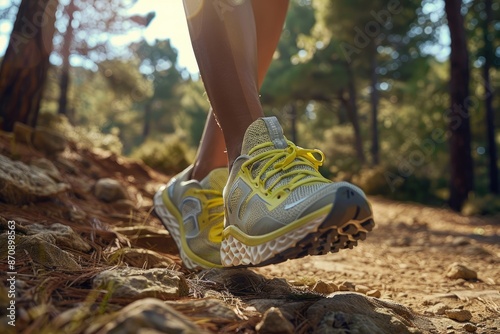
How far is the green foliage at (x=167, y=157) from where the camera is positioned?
6.85 m

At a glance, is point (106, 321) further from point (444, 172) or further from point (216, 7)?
point (444, 172)

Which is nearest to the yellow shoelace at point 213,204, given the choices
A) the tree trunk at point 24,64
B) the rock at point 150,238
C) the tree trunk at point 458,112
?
the rock at point 150,238

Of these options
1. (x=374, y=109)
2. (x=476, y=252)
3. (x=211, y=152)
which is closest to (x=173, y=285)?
(x=211, y=152)

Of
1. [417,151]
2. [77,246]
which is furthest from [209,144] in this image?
[417,151]

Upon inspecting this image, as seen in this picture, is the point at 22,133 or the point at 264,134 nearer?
the point at 264,134

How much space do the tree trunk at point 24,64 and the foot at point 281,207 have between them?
260 cm

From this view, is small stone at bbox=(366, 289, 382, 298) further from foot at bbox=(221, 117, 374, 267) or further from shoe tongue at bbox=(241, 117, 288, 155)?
shoe tongue at bbox=(241, 117, 288, 155)

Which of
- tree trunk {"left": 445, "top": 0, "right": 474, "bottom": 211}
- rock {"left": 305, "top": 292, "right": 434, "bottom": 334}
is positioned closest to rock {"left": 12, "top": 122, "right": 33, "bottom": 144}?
rock {"left": 305, "top": 292, "right": 434, "bottom": 334}

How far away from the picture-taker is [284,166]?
3.53 feet

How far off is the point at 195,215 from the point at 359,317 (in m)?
0.66

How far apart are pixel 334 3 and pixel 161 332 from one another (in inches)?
A: 497

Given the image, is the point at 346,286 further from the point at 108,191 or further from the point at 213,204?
the point at 108,191

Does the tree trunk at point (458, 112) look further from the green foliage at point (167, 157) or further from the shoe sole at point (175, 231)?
the shoe sole at point (175, 231)

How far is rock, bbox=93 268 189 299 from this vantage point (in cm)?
79
